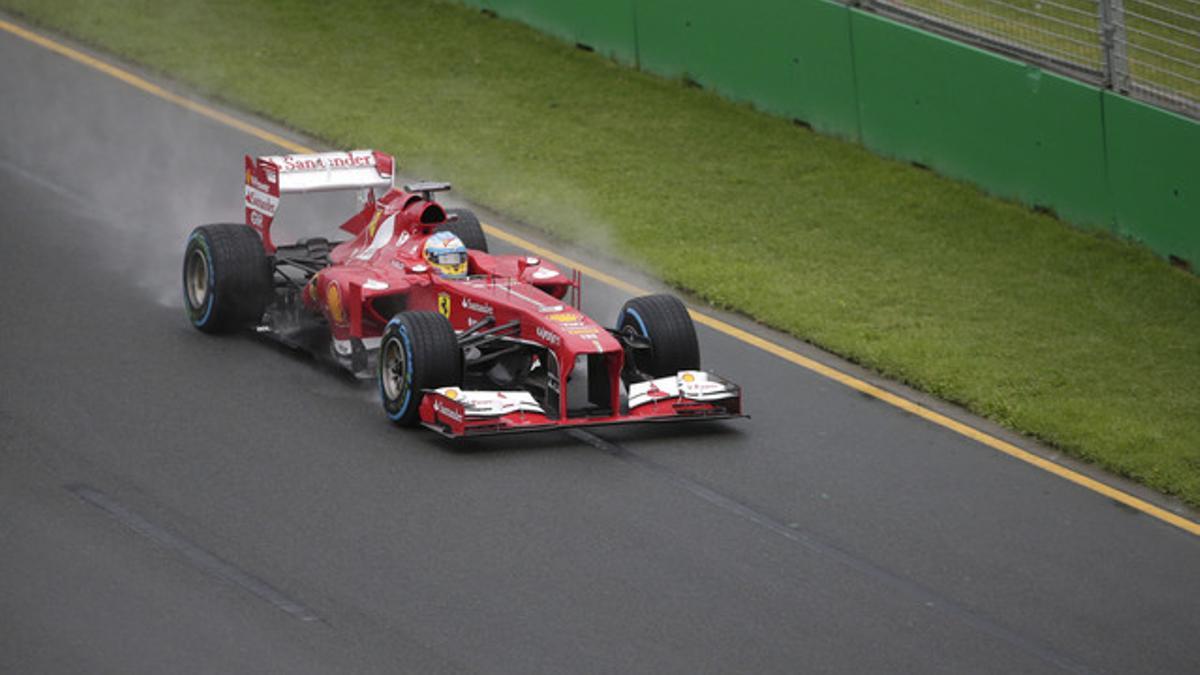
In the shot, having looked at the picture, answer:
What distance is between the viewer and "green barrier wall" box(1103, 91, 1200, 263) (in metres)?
17.0

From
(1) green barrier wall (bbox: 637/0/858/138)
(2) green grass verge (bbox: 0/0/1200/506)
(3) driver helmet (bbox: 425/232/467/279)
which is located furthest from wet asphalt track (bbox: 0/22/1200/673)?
(1) green barrier wall (bbox: 637/0/858/138)

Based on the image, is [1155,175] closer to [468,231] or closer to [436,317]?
[468,231]

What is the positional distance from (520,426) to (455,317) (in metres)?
1.22

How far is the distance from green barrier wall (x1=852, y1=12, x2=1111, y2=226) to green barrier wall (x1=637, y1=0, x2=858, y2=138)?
0.26 m

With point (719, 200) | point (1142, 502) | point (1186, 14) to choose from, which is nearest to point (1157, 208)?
point (1186, 14)

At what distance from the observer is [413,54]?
72.5 feet

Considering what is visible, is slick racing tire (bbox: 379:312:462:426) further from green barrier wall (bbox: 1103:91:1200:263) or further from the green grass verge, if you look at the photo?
green barrier wall (bbox: 1103:91:1200:263)

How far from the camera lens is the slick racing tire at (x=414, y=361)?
12.9 m

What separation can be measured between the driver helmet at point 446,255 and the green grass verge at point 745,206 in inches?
113

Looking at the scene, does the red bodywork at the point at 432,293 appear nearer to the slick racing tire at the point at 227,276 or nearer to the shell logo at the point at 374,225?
the shell logo at the point at 374,225

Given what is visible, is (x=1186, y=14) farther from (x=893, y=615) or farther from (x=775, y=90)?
(x=893, y=615)

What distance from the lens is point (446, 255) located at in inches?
551

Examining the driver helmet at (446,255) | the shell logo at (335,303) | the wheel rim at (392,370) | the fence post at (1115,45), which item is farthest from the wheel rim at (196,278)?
the fence post at (1115,45)

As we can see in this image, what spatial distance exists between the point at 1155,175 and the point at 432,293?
6.53 meters
